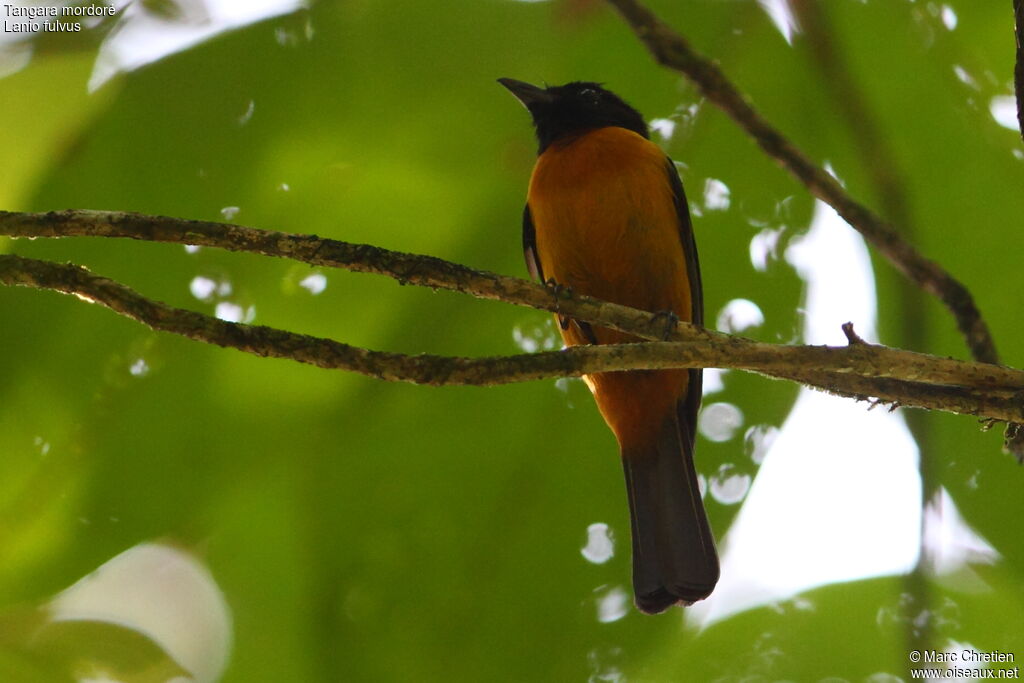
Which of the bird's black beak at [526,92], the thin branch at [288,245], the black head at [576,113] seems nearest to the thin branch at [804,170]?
the bird's black beak at [526,92]

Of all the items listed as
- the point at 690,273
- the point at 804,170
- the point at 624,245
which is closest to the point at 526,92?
the point at 624,245

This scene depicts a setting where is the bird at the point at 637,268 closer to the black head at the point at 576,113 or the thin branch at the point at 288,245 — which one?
the black head at the point at 576,113

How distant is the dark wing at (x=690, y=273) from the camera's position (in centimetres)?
328

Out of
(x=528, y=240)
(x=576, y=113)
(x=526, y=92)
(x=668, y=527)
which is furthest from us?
(x=576, y=113)

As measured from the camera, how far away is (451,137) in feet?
8.98

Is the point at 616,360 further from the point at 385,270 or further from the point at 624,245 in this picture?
the point at 624,245

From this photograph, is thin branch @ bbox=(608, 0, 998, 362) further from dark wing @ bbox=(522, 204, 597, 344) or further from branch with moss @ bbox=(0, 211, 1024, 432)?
dark wing @ bbox=(522, 204, 597, 344)

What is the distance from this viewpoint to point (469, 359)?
77.1 inches

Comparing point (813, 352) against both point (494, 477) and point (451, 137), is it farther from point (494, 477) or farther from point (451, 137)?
point (451, 137)

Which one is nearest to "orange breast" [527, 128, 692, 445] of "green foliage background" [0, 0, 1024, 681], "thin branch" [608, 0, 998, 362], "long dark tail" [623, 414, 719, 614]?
"long dark tail" [623, 414, 719, 614]

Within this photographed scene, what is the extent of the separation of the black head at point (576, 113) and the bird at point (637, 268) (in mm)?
43

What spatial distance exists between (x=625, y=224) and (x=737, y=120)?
1035 millimetres

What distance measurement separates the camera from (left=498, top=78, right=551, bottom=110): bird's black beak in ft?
9.19

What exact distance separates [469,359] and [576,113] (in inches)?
104
